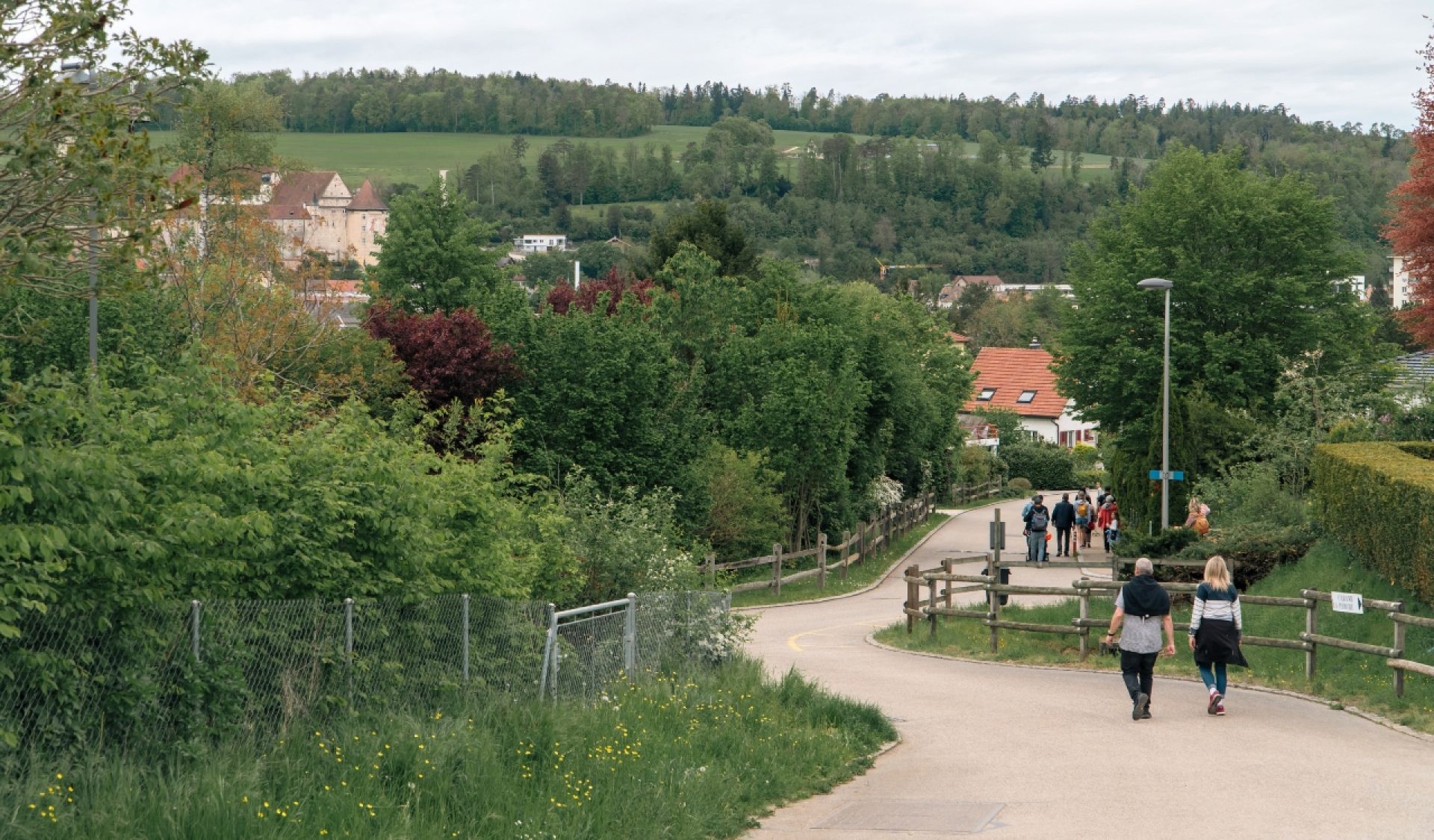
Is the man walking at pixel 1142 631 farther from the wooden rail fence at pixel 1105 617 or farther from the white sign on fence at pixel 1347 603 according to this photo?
the white sign on fence at pixel 1347 603

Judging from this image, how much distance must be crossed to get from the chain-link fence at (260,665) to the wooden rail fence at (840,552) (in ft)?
36.9

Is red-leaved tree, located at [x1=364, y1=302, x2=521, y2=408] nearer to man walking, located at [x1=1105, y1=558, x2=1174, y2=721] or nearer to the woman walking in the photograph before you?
man walking, located at [x1=1105, y1=558, x2=1174, y2=721]

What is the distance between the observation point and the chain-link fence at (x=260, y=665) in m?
8.30

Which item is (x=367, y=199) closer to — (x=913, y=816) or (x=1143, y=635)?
(x=1143, y=635)

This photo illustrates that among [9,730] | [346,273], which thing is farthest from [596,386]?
[346,273]

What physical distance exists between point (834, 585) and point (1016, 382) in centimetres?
6457

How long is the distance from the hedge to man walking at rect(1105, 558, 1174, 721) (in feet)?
13.8

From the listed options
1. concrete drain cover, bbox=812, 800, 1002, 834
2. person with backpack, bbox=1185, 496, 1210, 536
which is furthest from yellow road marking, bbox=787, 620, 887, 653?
concrete drain cover, bbox=812, 800, 1002, 834

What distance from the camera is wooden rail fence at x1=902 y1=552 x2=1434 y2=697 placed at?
53.2 feet

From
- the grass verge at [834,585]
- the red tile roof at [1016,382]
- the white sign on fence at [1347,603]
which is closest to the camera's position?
the white sign on fence at [1347,603]

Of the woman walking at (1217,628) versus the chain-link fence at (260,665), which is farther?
the woman walking at (1217,628)

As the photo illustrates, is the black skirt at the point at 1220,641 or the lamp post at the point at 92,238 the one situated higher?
the lamp post at the point at 92,238

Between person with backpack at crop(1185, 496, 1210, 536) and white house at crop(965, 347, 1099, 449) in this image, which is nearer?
person with backpack at crop(1185, 496, 1210, 536)

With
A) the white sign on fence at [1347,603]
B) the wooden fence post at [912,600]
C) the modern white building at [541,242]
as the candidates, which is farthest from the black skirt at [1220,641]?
the modern white building at [541,242]
